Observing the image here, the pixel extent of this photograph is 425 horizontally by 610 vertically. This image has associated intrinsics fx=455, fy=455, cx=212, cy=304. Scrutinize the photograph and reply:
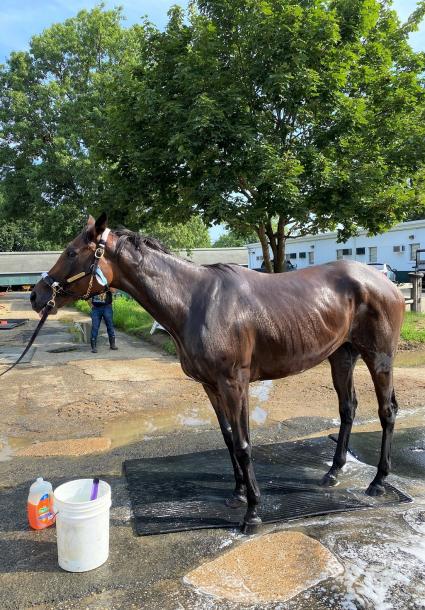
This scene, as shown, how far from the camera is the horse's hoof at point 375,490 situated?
3.68 meters

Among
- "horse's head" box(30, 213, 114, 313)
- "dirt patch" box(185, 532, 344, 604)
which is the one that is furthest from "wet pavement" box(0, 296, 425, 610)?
"horse's head" box(30, 213, 114, 313)

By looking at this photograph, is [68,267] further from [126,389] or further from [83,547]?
[126,389]

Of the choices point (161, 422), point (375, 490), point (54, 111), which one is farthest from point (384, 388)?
point (54, 111)

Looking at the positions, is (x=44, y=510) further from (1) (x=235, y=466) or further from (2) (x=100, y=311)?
(2) (x=100, y=311)

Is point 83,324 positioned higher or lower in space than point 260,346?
lower

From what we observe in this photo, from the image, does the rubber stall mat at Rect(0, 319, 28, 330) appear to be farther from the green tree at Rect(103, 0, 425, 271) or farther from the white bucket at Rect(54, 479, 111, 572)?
the white bucket at Rect(54, 479, 111, 572)

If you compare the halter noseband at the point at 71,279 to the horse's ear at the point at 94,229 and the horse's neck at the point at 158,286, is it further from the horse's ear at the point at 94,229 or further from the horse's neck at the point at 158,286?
the horse's neck at the point at 158,286

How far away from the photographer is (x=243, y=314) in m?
3.32

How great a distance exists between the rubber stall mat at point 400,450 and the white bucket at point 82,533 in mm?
2683

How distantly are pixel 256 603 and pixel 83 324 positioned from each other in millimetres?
10760

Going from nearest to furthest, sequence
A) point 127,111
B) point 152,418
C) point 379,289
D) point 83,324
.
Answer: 1. point 379,289
2. point 152,418
3. point 127,111
4. point 83,324

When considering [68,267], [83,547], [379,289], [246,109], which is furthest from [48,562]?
[246,109]

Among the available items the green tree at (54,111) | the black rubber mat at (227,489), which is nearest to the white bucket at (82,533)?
the black rubber mat at (227,489)

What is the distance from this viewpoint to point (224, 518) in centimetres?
335
